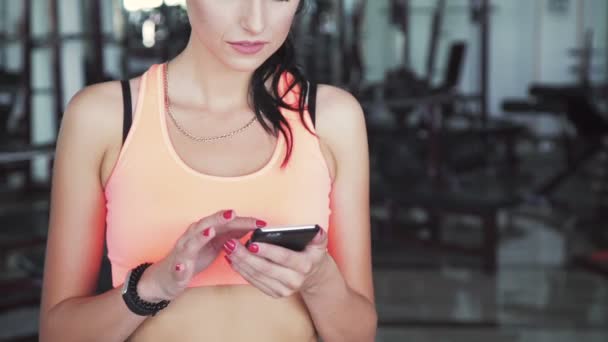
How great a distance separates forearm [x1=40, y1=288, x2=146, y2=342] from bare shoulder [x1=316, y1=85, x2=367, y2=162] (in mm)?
368

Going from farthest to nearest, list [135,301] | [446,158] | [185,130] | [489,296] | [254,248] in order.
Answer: [446,158] < [489,296] < [185,130] < [135,301] < [254,248]

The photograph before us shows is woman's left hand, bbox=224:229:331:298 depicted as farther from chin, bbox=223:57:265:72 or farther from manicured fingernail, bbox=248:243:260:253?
chin, bbox=223:57:265:72

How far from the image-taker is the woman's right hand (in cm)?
89

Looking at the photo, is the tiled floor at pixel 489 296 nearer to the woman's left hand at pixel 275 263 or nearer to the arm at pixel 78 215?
the arm at pixel 78 215

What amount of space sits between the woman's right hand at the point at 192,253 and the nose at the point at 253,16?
0.83 feet

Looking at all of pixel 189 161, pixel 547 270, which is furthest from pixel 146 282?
pixel 547 270

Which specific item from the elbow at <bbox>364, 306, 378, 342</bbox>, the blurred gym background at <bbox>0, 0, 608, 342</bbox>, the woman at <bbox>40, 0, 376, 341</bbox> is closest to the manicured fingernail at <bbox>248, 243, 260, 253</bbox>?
the woman at <bbox>40, 0, 376, 341</bbox>

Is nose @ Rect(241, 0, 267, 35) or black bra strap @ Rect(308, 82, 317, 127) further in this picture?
black bra strap @ Rect(308, 82, 317, 127)

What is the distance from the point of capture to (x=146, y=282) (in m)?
0.97

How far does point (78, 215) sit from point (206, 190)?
7.1 inches

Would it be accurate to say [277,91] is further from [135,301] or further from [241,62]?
[135,301]

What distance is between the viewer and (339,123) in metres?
1.16

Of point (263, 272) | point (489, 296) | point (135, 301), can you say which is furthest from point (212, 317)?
point (489, 296)

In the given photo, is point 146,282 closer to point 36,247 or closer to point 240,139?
point 240,139
